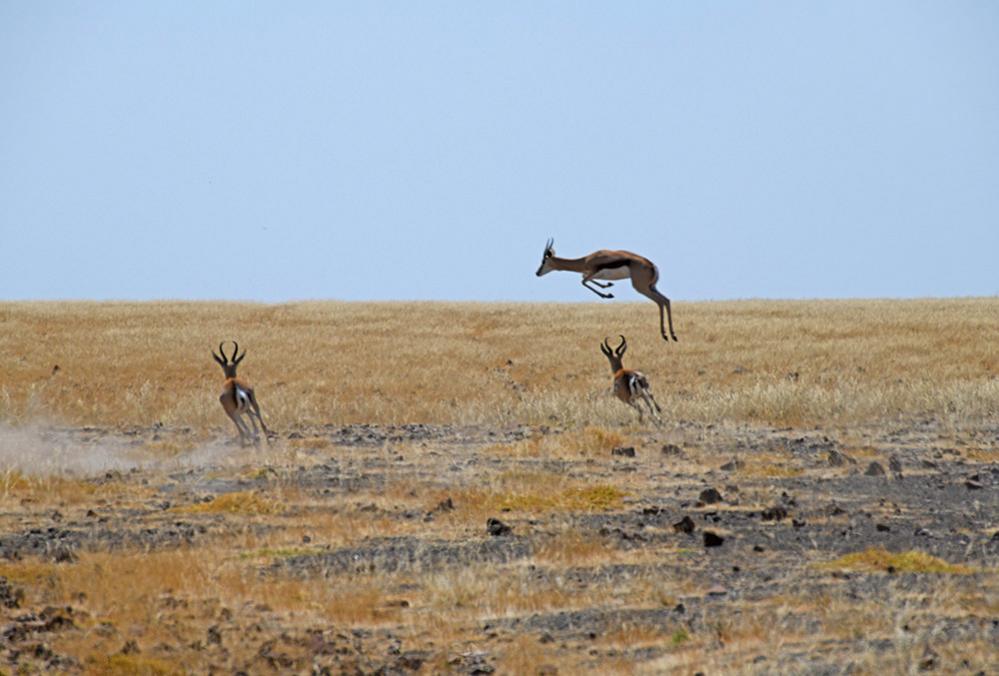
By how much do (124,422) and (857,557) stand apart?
1896cm

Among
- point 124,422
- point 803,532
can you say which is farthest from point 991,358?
point 803,532

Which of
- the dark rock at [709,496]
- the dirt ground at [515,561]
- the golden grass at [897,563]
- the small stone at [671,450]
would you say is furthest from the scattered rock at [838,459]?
the golden grass at [897,563]

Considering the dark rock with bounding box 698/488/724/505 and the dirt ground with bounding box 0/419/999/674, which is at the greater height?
the dark rock with bounding box 698/488/724/505

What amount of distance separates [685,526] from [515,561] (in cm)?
198

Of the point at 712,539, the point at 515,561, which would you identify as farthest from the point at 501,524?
the point at 712,539

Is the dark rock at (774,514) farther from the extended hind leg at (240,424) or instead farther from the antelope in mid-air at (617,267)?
the extended hind leg at (240,424)

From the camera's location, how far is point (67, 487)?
16.9 meters

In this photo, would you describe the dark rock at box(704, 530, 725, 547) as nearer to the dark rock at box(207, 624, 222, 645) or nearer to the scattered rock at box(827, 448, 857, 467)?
the dark rock at box(207, 624, 222, 645)

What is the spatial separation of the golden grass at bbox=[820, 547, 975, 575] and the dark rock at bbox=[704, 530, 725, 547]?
4.01 ft

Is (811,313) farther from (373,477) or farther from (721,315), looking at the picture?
(373,477)

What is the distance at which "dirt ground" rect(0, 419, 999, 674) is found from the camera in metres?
8.76

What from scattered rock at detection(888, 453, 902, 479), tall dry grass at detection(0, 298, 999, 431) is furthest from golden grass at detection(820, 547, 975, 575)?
tall dry grass at detection(0, 298, 999, 431)

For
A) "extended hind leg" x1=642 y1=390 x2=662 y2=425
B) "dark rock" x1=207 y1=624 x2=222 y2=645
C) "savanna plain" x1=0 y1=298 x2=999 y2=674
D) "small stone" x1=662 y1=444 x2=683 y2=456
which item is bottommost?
"dark rock" x1=207 y1=624 x2=222 y2=645

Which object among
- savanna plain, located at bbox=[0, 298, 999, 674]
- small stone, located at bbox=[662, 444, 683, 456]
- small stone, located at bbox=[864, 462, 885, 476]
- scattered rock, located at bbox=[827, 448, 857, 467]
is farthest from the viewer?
small stone, located at bbox=[662, 444, 683, 456]
